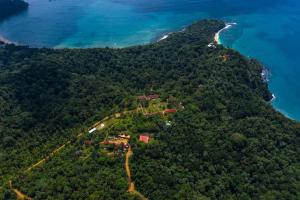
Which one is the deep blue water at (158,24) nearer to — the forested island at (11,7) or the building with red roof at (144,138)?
the forested island at (11,7)

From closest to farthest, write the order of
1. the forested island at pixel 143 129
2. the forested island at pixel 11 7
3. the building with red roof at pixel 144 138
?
the forested island at pixel 143 129 → the building with red roof at pixel 144 138 → the forested island at pixel 11 7

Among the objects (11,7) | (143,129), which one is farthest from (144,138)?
(11,7)

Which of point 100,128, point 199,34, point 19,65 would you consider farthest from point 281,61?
point 19,65

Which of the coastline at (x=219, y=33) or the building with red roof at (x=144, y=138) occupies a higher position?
the coastline at (x=219, y=33)

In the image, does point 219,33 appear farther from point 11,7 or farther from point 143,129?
point 11,7

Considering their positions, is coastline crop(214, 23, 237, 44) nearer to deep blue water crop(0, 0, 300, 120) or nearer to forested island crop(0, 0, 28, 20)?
deep blue water crop(0, 0, 300, 120)

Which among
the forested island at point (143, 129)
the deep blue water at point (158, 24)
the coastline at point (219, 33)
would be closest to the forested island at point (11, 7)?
the deep blue water at point (158, 24)

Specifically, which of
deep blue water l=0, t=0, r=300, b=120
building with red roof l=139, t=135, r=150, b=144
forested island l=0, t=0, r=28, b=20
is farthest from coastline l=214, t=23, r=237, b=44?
forested island l=0, t=0, r=28, b=20
